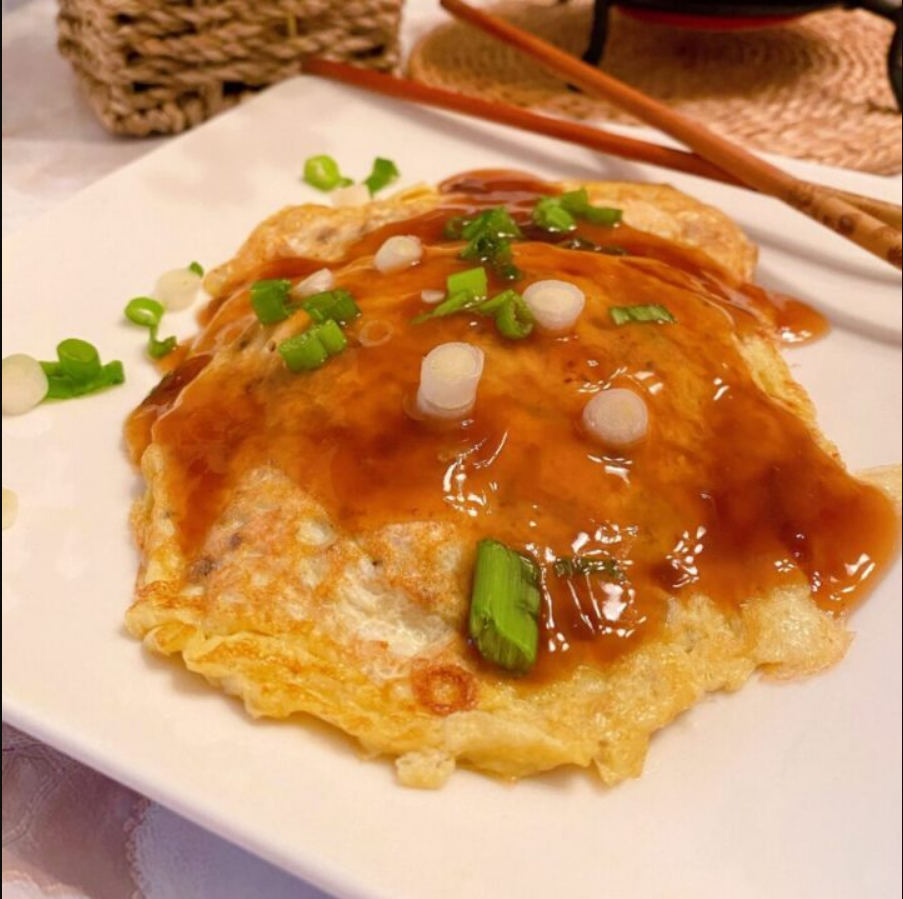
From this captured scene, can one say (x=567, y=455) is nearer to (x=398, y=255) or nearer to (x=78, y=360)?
(x=398, y=255)

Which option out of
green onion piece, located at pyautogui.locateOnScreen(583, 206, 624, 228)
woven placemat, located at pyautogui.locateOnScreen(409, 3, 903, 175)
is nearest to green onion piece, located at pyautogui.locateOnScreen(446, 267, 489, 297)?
green onion piece, located at pyautogui.locateOnScreen(583, 206, 624, 228)

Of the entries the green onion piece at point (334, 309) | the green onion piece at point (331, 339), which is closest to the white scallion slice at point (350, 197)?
the green onion piece at point (334, 309)

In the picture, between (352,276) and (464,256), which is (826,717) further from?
(352,276)

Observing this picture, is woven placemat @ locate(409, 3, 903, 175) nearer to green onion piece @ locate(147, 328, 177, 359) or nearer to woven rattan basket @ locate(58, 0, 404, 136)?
woven rattan basket @ locate(58, 0, 404, 136)

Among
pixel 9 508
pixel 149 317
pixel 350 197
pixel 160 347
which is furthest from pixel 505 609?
pixel 350 197

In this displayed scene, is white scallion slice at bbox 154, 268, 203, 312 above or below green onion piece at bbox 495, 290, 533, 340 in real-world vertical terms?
below

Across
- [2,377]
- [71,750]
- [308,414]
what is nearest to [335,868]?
[71,750]
